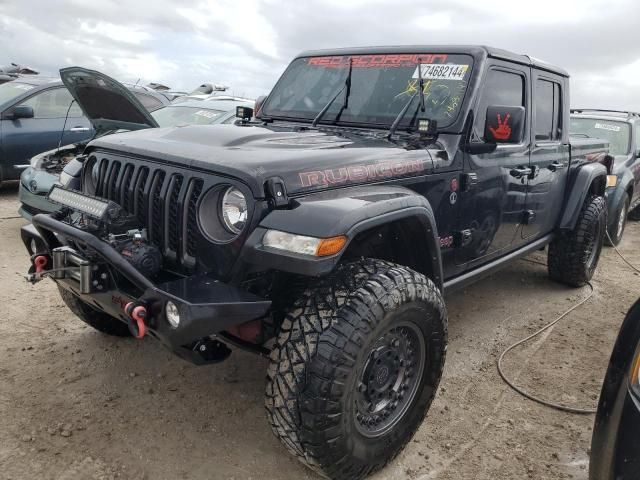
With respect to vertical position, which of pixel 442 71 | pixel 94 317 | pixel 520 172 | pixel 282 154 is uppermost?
pixel 442 71

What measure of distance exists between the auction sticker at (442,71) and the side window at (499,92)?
19 centimetres

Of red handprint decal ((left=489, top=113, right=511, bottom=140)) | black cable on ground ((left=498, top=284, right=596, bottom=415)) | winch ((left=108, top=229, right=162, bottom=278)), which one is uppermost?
red handprint decal ((left=489, top=113, right=511, bottom=140))

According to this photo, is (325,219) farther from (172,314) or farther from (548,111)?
(548,111)

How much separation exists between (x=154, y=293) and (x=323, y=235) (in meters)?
0.68

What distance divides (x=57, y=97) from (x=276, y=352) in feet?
23.2

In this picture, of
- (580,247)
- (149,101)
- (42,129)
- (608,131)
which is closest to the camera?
(580,247)

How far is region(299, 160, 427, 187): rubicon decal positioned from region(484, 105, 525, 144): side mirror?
1.53 ft

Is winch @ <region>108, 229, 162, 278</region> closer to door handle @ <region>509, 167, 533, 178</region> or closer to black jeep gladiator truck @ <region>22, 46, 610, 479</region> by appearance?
black jeep gladiator truck @ <region>22, 46, 610, 479</region>

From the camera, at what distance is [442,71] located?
11.1 feet

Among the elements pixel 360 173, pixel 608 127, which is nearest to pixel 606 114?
pixel 608 127

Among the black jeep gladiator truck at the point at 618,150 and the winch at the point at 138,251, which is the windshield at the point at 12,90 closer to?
the winch at the point at 138,251

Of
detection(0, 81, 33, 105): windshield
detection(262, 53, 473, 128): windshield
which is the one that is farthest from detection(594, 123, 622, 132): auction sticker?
detection(0, 81, 33, 105): windshield

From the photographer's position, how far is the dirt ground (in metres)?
2.59

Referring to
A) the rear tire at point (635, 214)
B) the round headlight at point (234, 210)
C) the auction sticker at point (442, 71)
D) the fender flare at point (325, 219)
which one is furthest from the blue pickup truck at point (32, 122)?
the rear tire at point (635, 214)
